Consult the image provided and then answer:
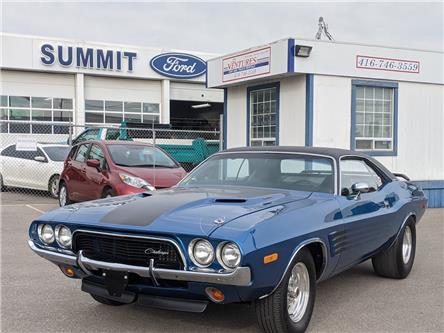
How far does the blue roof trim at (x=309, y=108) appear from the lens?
12203 mm

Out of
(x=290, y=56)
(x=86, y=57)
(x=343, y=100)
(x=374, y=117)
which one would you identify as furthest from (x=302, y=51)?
(x=86, y=57)

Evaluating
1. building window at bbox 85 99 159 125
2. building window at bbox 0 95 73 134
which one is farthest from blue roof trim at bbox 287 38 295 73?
building window at bbox 85 99 159 125

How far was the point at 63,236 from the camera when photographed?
13.9 feet

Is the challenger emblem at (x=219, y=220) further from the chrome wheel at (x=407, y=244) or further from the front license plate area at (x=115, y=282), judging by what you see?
the chrome wheel at (x=407, y=244)

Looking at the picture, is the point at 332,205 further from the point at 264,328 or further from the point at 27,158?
the point at 27,158

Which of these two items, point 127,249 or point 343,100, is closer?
point 127,249

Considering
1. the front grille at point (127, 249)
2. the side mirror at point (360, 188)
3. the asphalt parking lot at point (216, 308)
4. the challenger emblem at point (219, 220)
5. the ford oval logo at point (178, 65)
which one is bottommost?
the asphalt parking lot at point (216, 308)

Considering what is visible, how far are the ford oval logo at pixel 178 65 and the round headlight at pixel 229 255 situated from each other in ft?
88.8

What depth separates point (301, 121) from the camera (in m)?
12.5

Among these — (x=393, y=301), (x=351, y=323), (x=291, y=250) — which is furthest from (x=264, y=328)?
(x=393, y=301)

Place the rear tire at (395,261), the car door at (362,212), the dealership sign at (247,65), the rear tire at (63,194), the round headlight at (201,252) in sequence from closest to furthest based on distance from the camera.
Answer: the round headlight at (201,252) < the car door at (362,212) < the rear tire at (395,261) < the rear tire at (63,194) < the dealership sign at (247,65)

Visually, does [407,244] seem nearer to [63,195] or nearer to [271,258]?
[271,258]

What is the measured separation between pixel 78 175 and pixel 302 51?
559cm

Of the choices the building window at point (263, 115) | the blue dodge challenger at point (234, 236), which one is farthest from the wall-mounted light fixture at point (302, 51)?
the blue dodge challenger at point (234, 236)
